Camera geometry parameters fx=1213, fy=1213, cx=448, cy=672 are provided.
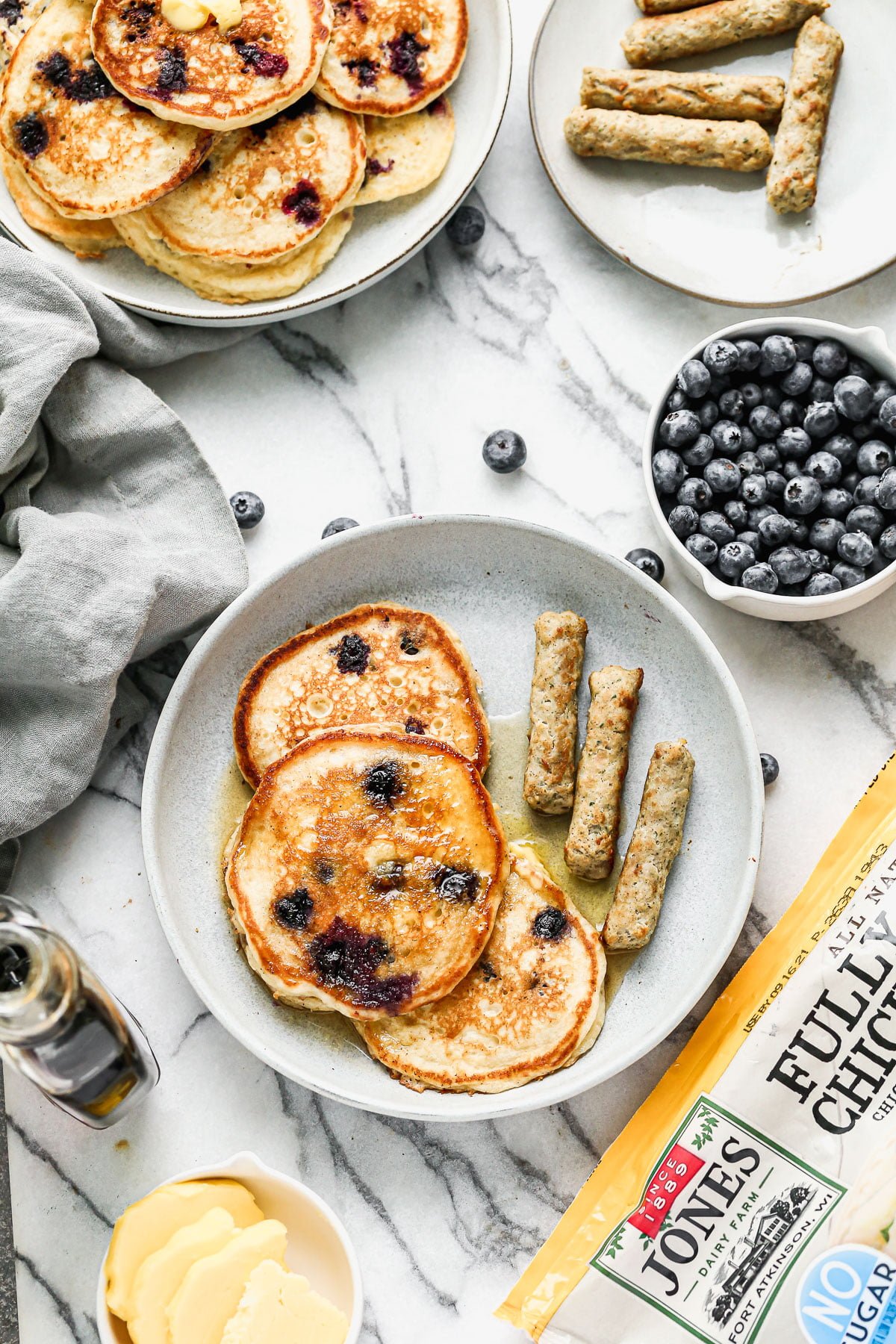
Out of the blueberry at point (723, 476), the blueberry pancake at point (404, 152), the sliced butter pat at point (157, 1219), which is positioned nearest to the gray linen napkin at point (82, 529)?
the blueberry pancake at point (404, 152)

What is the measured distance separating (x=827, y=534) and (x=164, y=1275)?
5.88 feet

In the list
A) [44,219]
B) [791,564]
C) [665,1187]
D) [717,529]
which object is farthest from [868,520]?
[44,219]

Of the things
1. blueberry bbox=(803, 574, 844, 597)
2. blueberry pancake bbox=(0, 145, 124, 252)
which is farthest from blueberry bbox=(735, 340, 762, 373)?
blueberry pancake bbox=(0, 145, 124, 252)

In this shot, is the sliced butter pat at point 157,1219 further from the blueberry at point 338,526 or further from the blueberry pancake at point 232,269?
the blueberry pancake at point 232,269

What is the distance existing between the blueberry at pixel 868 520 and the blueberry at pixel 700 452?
0.29 meters

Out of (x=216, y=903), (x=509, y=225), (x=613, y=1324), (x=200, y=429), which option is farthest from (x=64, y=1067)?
(x=509, y=225)

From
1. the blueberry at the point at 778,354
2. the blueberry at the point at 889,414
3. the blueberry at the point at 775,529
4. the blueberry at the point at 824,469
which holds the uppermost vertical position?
the blueberry at the point at 778,354

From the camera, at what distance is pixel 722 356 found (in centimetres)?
231

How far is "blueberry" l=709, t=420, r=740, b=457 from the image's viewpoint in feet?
7.63

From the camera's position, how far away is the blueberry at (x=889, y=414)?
2.29 m

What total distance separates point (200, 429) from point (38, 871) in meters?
0.98

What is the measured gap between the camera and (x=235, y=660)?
2406 millimetres

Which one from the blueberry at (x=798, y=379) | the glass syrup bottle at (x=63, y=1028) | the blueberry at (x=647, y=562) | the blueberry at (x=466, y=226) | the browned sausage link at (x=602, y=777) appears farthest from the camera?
the blueberry at (x=466, y=226)

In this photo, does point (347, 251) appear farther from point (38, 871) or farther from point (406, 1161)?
point (406, 1161)
